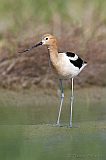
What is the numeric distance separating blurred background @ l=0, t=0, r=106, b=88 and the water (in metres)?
0.40

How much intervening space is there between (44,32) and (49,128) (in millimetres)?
4838

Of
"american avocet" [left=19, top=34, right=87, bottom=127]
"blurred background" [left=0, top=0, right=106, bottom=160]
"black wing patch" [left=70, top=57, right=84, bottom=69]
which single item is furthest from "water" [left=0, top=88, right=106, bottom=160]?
"black wing patch" [left=70, top=57, right=84, bottom=69]

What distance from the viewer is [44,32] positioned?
573 inches

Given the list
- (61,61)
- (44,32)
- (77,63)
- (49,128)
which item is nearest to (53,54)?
(61,61)

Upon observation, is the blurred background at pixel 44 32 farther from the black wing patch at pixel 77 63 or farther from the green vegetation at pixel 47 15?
the black wing patch at pixel 77 63

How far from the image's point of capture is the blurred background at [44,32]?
1377 cm

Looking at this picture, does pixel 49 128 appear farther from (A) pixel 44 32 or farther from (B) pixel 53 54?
(A) pixel 44 32

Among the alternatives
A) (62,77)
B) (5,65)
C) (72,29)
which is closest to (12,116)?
(62,77)

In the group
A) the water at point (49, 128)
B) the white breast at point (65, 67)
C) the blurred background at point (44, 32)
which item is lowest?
the water at point (49, 128)

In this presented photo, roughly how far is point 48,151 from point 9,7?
276 inches

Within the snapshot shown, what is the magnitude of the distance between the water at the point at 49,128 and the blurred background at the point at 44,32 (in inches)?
15.9

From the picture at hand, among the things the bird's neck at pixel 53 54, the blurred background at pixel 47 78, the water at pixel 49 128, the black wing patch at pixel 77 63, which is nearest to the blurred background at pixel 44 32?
the blurred background at pixel 47 78

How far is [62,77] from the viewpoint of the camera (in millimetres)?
10781

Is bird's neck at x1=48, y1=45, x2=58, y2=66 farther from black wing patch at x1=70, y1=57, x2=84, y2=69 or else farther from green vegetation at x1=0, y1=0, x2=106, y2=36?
green vegetation at x1=0, y1=0, x2=106, y2=36
